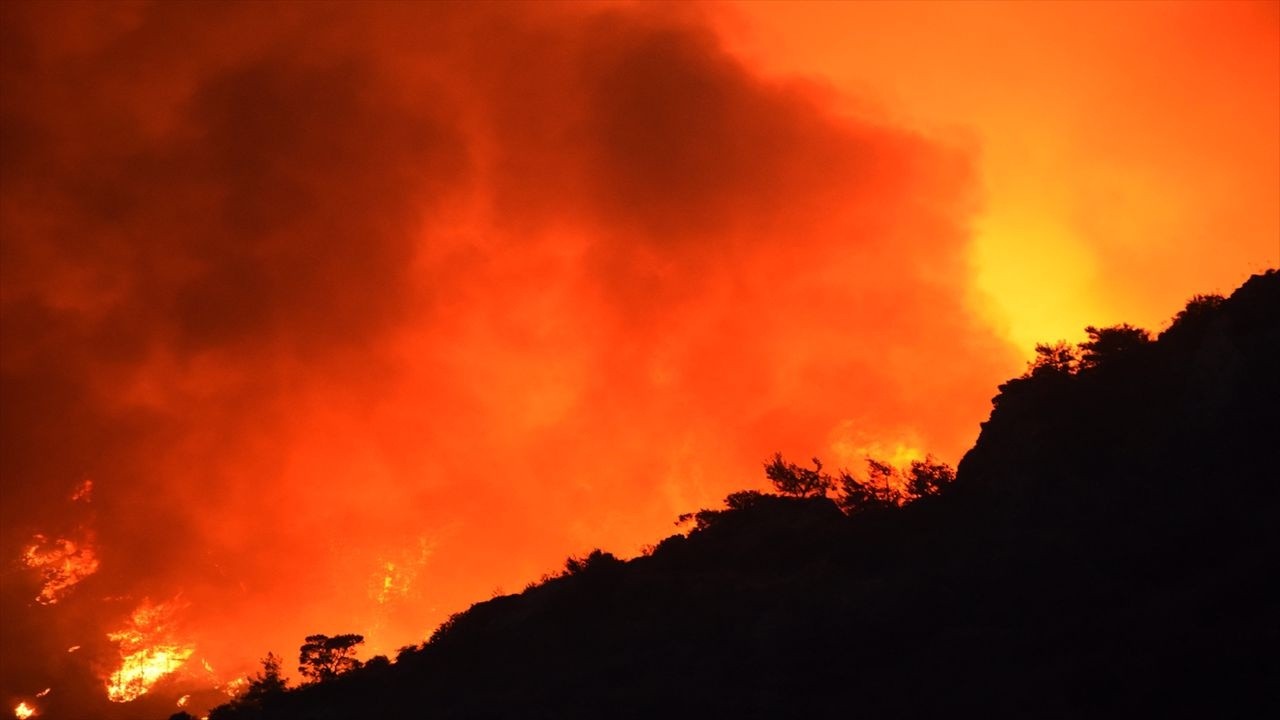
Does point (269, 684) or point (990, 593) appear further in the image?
point (269, 684)

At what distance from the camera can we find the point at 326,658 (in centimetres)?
7550

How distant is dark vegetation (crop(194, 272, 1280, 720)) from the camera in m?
32.2

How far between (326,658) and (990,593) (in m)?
57.2

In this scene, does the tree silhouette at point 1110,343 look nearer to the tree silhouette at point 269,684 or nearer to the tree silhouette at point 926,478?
the tree silhouette at point 926,478

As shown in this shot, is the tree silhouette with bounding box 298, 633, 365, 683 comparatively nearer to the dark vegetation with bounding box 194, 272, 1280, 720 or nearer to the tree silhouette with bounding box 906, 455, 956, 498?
the dark vegetation with bounding box 194, 272, 1280, 720

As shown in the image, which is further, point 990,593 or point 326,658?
point 326,658

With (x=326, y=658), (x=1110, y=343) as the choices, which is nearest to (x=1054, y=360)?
(x=1110, y=343)

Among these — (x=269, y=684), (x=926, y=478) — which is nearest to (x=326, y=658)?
(x=269, y=684)

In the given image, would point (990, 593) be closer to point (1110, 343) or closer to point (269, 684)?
point (1110, 343)

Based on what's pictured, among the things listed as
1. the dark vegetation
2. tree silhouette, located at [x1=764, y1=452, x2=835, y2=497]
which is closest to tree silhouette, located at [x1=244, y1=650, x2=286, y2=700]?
the dark vegetation

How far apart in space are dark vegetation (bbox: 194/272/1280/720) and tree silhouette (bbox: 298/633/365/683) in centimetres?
119

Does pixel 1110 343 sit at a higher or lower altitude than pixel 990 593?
higher

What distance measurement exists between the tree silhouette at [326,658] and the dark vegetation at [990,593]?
119 centimetres

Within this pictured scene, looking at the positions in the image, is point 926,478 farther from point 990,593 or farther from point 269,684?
point 269,684
